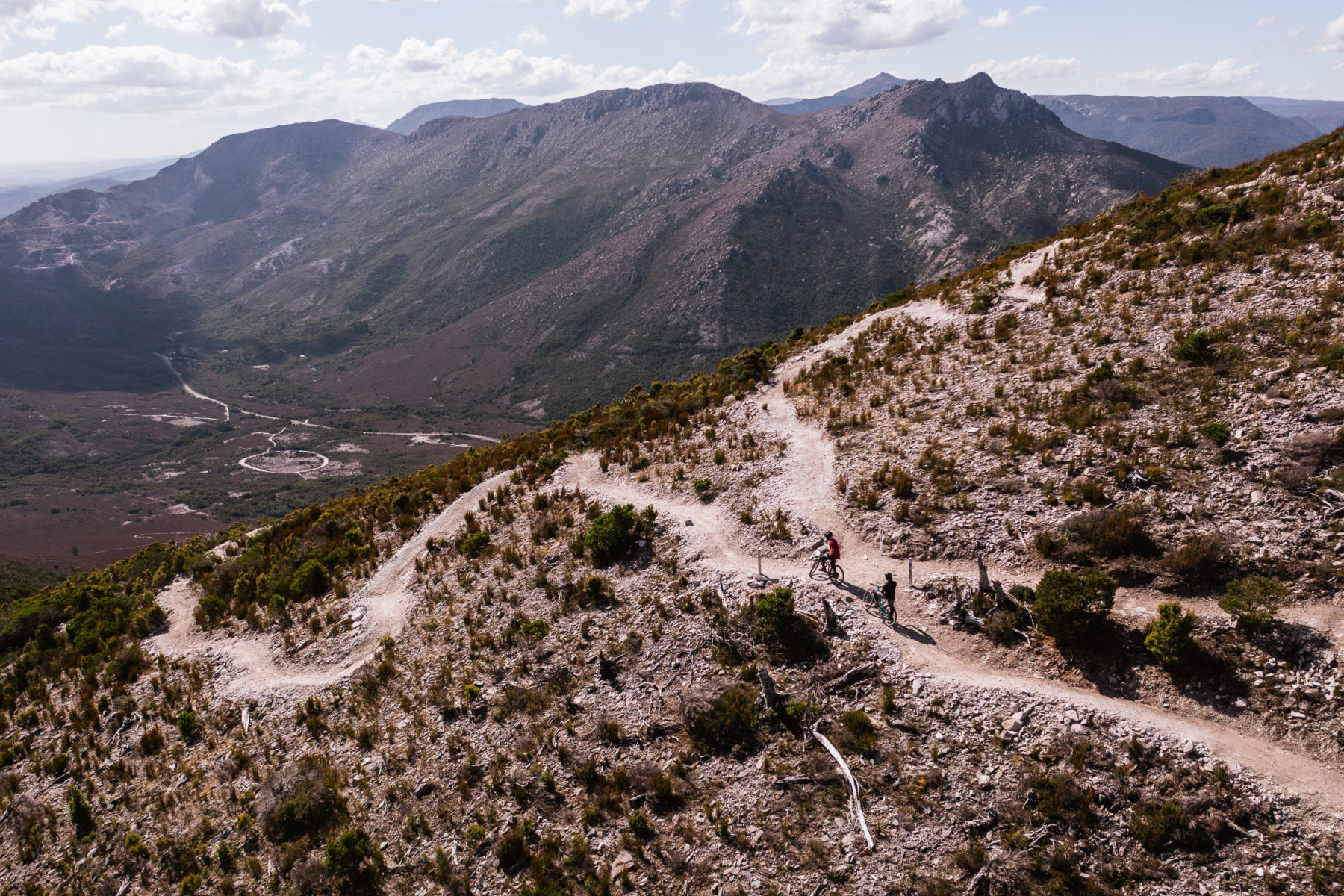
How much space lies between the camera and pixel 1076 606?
1412cm

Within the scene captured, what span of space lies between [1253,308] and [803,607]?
2135 centimetres

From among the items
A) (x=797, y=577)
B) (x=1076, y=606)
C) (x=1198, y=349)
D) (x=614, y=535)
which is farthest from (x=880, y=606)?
(x=1198, y=349)

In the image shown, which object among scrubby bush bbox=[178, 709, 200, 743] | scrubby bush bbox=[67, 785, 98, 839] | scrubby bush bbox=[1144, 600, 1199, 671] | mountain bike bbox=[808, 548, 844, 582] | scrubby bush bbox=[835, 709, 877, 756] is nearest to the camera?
scrubby bush bbox=[1144, 600, 1199, 671]

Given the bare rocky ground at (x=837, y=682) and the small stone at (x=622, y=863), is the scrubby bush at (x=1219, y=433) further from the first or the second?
the small stone at (x=622, y=863)

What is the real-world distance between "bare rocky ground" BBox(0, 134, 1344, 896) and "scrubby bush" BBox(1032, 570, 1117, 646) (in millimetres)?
662

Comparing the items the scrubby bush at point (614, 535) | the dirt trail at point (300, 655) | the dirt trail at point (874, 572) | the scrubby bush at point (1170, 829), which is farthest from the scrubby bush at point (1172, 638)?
the dirt trail at point (300, 655)

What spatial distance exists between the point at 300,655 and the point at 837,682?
75.3 feet

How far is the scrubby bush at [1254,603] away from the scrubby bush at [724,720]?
11.4 meters

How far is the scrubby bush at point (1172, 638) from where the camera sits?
1302 cm

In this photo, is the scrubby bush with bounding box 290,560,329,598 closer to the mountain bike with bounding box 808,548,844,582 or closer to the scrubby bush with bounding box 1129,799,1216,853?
the mountain bike with bounding box 808,548,844,582

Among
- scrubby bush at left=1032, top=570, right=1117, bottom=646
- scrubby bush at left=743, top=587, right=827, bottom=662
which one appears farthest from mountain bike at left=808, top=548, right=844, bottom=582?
scrubby bush at left=1032, top=570, right=1117, bottom=646

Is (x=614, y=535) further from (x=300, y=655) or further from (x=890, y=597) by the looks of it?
(x=300, y=655)

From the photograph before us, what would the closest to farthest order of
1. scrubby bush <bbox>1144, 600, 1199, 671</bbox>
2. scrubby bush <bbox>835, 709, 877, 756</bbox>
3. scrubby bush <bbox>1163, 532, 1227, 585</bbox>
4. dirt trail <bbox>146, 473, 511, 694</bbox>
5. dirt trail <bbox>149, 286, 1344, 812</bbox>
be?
1. dirt trail <bbox>149, 286, 1344, 812</bbox>
2. scrubby bush <bbox>1144, 600, 1199, 671</bbox>
3. scrubby bush <bbox>835, 709, 877, 756</bbox>
4. scrubby bush <bbox>1163, 532, 1227, 585</bbox>
5. dirt trail <bbox>146, 473, 511, 694</bbox>

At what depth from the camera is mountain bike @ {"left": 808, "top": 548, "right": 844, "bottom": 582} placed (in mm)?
19328
